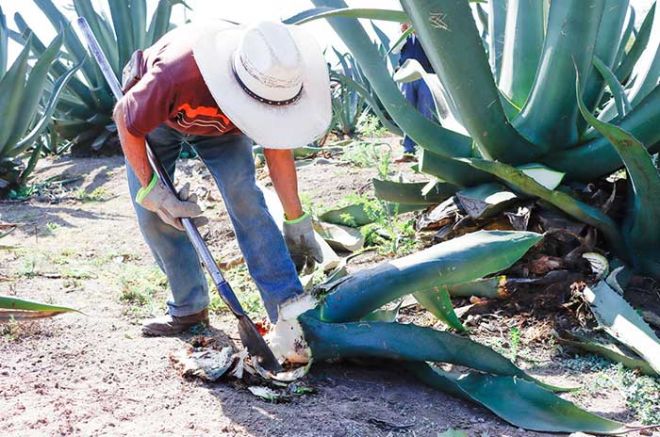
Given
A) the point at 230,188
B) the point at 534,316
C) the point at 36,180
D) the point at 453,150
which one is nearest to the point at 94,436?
the point at 230,188

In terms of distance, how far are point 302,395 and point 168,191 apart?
2.44ft

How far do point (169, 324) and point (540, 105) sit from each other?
1.41m

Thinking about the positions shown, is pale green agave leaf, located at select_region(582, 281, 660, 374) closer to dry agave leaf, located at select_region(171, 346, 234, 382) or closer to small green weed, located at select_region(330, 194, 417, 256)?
small green weed, located at select_region(330, 194, 417, 256)

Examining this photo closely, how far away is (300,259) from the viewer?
2691 millimetres

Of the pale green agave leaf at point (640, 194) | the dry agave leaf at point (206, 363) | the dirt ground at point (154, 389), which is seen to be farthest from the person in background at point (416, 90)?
the dry agave leaf at point (206, 363)

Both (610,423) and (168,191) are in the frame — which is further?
(168,191)

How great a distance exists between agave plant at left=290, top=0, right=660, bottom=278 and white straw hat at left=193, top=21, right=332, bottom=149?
40cm

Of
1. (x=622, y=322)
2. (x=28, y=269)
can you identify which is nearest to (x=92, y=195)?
(x=28, y=269)

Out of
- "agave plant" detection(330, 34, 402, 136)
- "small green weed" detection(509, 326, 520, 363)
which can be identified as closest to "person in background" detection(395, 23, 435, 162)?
"agave plant" detection(330, 34, 402, 136)

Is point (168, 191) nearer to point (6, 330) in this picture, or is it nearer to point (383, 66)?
point (6, 330)

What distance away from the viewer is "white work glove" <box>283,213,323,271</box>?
8.32ft

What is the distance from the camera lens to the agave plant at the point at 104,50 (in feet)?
20.8

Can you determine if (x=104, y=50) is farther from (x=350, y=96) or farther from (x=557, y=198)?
(x=557, y=198)

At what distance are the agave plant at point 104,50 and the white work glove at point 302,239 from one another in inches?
171
